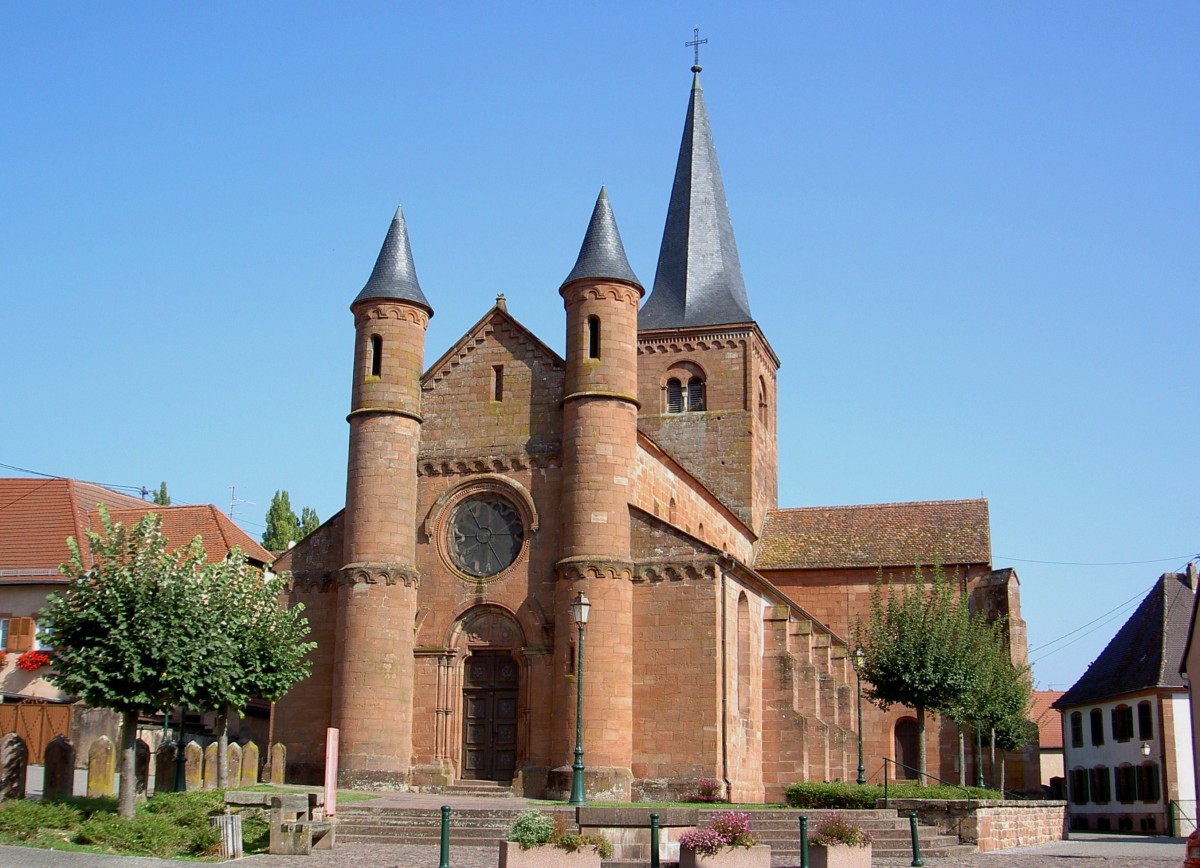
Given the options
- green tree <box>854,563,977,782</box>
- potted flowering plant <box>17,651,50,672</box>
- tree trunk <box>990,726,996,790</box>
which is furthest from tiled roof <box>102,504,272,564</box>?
tree trunk <box>990,726,996,790</box>

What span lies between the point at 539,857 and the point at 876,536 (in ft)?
109

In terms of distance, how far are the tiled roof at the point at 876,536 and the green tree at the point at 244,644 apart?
Answer: 24096mm

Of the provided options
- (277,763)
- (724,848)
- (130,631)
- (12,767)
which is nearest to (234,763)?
(277,763)

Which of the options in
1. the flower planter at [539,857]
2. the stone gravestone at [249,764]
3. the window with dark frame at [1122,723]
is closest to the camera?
the flower planter at [539,857]

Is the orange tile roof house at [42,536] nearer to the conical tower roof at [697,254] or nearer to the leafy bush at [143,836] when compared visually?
the leafy bush at [143,836]

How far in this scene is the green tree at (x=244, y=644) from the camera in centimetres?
2506

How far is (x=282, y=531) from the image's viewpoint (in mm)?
78188

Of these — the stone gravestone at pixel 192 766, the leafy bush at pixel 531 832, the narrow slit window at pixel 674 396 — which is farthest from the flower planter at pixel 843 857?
the narrow slit window at pixel 674 396

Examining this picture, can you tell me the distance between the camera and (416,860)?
20.9 metres

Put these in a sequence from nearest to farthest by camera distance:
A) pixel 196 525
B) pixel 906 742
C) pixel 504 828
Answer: pixel 504 828, pixel 196 525, pixel 906 742

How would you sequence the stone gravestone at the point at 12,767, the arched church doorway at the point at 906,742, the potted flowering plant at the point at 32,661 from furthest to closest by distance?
the arched church doorway at the point at 906,742
the potted flowering plant at the point at 32,661
the stone gravestone at the point at 12,767

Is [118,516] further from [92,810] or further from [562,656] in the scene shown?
[92,810]

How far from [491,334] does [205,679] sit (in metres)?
13.9

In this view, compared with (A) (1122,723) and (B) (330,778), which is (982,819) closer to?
(B) (330,778)
